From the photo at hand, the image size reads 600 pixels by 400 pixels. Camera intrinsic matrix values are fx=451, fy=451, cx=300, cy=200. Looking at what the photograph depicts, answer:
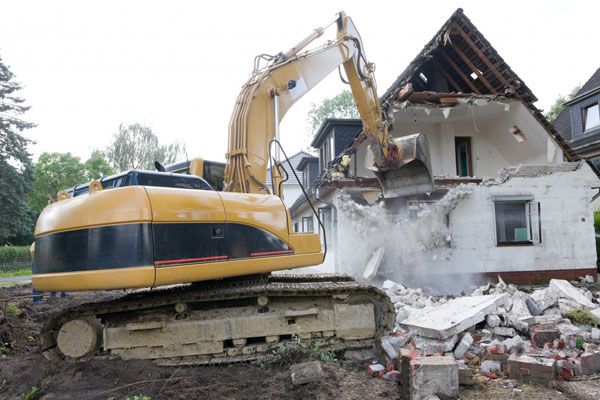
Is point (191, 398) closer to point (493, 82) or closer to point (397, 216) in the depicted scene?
point (397, 216)

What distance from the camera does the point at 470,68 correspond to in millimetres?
12188

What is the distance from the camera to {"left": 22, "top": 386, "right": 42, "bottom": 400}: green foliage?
4.14 m

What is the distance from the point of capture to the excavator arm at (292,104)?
18.3ft

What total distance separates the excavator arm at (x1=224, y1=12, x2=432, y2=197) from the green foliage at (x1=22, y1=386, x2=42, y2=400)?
2.84 meters

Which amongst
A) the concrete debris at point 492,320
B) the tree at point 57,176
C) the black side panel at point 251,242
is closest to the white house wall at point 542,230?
the concrete debris at point 492,320

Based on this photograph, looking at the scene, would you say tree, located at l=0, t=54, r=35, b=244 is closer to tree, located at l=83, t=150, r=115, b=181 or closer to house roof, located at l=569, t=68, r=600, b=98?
tree, located at l=83, t=150, r=115, b=181

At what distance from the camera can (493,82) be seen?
39.2 feet

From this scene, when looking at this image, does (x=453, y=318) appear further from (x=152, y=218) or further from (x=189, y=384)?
(x=152, y=218)

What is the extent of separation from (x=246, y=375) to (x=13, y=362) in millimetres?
2806

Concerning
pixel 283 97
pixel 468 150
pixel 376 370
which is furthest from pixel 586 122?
pixel 376 370

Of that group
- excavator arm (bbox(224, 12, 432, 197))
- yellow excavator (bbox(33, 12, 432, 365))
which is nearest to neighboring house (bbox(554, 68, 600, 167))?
excavator arm (bbox(224, 12, 432, 197))

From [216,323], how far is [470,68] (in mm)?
10318

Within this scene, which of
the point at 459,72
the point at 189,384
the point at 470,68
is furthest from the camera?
the point at 459,72

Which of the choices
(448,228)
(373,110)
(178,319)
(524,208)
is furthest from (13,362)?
(524,208)
